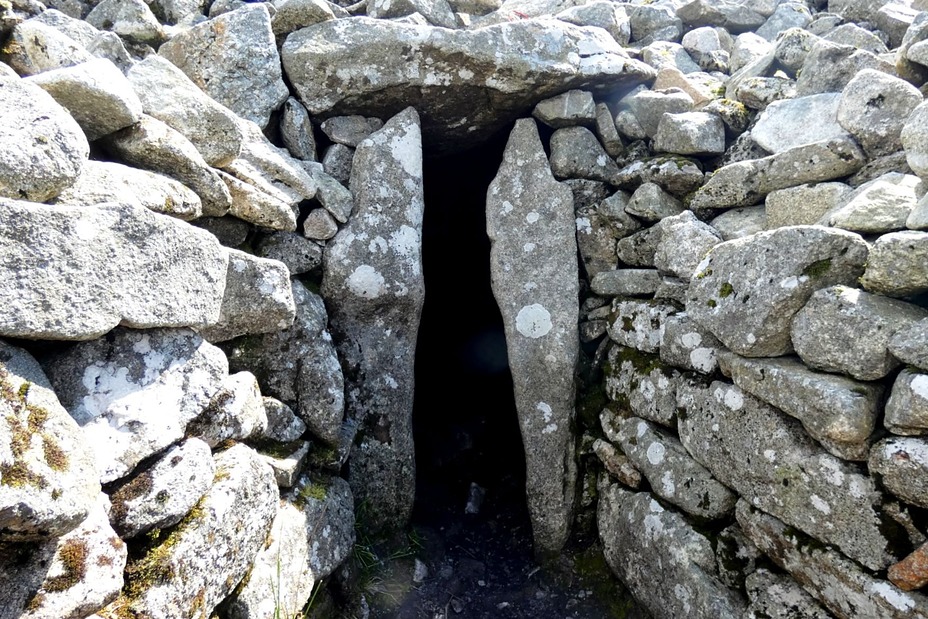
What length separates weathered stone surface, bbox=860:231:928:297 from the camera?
9.89ft

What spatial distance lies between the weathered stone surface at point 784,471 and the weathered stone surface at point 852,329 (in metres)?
0.51

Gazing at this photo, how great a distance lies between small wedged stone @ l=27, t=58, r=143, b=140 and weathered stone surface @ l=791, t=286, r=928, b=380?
3.93 m

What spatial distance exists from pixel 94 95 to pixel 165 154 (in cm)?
48

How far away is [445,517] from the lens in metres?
6.34

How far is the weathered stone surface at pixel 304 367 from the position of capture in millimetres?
4367

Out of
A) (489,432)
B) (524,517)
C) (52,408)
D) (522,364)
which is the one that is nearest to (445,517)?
(524,517)

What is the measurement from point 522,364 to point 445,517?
1.96 metres

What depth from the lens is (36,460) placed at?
7.56 feet

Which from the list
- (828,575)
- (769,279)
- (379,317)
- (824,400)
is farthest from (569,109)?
(828,575)

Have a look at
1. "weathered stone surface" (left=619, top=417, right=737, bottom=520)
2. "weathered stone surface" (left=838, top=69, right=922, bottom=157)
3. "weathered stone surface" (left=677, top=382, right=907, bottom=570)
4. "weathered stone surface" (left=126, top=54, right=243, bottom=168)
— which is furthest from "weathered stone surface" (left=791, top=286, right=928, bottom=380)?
"weathered stone surface" (left=126, top=54, right=243, bottom=168)

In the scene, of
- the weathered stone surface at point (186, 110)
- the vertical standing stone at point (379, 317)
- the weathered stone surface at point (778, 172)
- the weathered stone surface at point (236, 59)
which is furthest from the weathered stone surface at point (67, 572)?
the weathered stone surface at point (778, 172)

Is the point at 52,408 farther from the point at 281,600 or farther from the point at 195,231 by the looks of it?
the point at 281,600

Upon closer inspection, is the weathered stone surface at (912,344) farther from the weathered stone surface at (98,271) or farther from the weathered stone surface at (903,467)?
the weathered stone surface at (98,271)

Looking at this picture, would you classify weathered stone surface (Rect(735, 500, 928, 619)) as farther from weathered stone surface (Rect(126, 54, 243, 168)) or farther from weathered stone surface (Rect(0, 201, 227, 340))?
weathered stone surface (Rect(126, 54, 243, 168))
